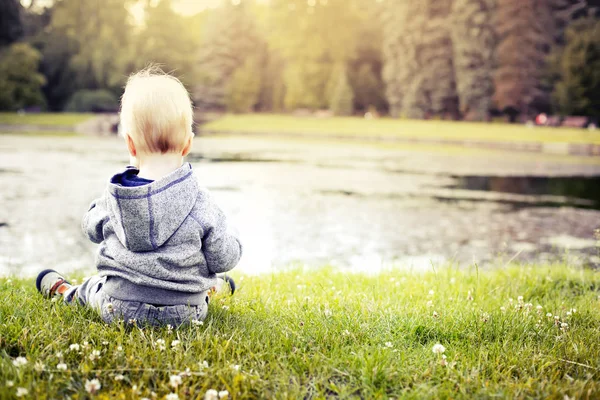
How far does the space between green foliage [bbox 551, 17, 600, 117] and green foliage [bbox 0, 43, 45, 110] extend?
39209 mm

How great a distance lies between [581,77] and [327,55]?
23636 millimetres

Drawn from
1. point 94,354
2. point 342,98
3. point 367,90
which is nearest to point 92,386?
point 94,354

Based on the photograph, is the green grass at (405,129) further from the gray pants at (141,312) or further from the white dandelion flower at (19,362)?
the white dandelion flower at (19,362)

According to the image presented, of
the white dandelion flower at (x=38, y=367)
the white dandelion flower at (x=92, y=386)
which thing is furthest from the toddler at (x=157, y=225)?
the white dandelion flower at (x=92, y=386)

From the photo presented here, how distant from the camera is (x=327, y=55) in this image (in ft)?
177

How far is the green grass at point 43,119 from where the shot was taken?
37438 mm

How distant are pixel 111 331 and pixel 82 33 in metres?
55.9

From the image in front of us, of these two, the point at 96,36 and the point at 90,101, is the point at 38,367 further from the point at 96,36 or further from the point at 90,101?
the point at 96,36

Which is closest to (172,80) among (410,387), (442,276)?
(410,387)

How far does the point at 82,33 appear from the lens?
171ft

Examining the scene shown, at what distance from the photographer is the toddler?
2484mm

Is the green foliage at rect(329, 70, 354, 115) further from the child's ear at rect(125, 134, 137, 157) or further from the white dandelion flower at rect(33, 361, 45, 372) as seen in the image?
the white dandelion flower at rect(33, 361, 45, 372)

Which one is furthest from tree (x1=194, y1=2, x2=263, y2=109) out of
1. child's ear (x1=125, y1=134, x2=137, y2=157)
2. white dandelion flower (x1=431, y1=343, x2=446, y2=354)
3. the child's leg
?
white dandelion flower (x1=431, y1=343, x2=446, y2=354)

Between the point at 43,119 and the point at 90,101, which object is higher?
the point at 90,101
